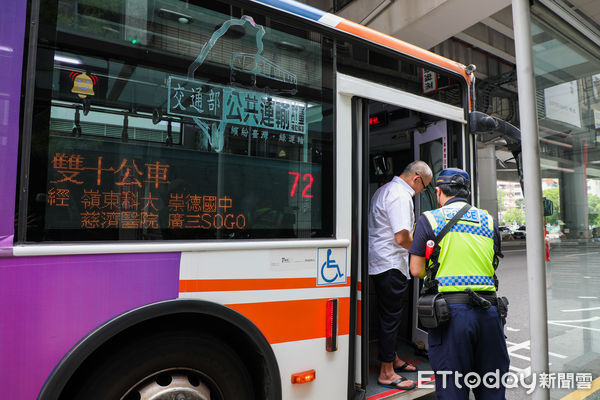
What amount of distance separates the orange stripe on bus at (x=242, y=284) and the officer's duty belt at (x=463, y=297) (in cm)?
77

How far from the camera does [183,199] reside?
6.62 feet

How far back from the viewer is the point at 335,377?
2473mm

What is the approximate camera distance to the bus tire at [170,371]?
5.91 feet

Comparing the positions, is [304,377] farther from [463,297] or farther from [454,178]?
[454,178]

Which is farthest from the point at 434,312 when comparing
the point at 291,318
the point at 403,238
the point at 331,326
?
the point at 403,238

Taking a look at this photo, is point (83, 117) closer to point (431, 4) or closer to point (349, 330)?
point (349, 330)

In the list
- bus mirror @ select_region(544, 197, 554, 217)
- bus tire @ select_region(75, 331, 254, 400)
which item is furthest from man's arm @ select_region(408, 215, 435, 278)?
bus tire @ select_region(75, 331, 254, 400)

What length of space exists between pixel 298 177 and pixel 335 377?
127 cm

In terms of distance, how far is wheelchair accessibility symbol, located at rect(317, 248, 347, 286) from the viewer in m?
2.42

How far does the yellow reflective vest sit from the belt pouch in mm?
95

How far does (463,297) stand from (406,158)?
Result: 2168 mm

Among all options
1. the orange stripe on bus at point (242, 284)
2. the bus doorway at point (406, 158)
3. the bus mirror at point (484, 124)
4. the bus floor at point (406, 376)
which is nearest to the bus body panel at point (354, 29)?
the bus mirror at point (484, 124)

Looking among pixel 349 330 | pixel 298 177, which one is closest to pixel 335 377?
pixel 349 330

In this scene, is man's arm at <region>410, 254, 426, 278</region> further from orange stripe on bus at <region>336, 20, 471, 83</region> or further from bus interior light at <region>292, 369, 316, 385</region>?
orange stripe on bus at <region>336, 20, 471, 83</region>
